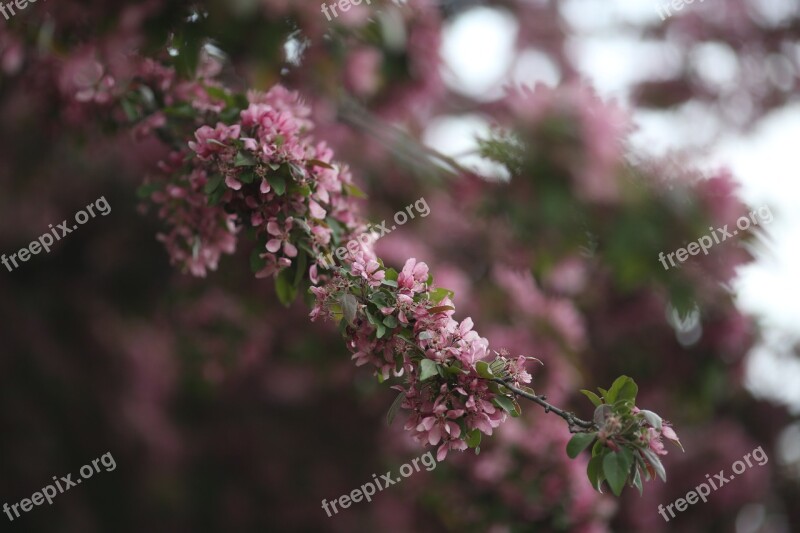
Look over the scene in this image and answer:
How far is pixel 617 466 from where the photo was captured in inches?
51.3

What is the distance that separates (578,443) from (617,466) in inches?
3.0

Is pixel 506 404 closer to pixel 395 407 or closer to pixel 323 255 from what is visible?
pixel 395 407

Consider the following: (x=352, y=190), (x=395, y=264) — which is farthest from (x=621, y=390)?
(x=395, y=264)

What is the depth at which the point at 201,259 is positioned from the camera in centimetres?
190

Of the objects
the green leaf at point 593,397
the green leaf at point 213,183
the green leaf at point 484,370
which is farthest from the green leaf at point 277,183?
the green leaf at point 593,397

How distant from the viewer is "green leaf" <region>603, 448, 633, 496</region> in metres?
1.28

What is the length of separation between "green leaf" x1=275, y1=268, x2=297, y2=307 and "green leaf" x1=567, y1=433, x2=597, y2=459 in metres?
0.65

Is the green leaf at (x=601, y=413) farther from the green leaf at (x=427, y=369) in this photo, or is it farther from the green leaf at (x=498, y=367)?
the green leaf at (x=427, y=369)

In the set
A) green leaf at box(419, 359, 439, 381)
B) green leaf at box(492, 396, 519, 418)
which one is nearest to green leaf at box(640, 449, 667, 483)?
green leaf at box(492, 396, 519, 418)

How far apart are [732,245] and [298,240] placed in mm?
1855

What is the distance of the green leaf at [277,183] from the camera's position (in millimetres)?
1502

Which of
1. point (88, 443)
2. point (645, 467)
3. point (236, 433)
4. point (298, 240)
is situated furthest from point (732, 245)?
point (88, 443)

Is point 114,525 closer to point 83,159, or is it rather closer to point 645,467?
point 83,159

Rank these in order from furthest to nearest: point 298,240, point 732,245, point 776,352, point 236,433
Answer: point 236,433, point 776,352, point 732,245, point 298,240
